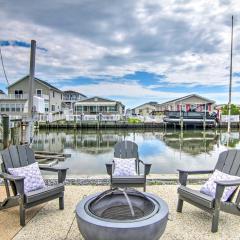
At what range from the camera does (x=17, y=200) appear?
11.5 feet

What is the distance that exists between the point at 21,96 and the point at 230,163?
1196 inches

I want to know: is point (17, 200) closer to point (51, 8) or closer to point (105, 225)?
point (105, 225)

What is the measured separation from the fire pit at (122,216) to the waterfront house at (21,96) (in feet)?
94.6

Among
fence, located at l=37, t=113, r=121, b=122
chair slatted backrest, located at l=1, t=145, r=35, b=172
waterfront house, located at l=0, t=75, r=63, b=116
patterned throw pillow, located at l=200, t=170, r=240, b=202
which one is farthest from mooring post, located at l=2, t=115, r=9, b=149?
fence, located at l=37, t=113, r=121, b=122

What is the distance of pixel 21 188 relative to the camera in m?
3.22

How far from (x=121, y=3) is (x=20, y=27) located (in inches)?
190

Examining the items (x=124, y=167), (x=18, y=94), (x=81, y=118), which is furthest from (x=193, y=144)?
(x=18, y=94)

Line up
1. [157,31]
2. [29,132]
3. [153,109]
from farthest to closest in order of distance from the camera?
[153,109] → [157,31] → [29,132]

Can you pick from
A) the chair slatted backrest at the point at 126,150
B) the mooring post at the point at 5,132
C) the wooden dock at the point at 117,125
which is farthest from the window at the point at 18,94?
the chair slatted backrest at the point at 126,150


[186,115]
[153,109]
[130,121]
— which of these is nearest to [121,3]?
[130,121]

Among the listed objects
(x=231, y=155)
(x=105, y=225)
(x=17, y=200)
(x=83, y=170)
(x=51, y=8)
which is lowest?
(x=83, y=170)

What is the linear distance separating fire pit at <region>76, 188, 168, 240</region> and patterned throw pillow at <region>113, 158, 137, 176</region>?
201 centimetres

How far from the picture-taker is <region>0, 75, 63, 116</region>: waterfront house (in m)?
30.7

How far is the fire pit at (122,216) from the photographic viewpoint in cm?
219
